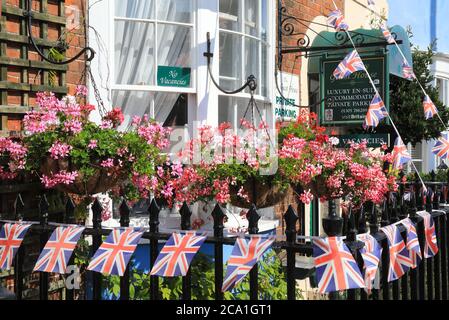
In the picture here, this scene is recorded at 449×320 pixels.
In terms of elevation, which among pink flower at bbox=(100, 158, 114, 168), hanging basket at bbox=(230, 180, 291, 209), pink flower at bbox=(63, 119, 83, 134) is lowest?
hanging basket at bbox=(230, 180, 291, 209)

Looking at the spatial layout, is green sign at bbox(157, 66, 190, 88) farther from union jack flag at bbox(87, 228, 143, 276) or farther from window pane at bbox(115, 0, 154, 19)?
union jack flag at bbox(87, 228, 143, 276)

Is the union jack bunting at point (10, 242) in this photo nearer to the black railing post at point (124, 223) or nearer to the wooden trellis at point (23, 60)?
the black railing post at point (124, 223)

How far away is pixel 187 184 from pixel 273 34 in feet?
9.03

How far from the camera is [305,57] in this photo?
6.73 meters

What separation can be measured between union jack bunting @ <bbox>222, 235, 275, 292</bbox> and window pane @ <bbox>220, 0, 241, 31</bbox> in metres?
3.00

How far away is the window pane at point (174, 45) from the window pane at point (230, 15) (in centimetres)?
45

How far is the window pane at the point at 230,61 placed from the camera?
5.12 metres

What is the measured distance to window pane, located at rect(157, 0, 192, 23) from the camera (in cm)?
464

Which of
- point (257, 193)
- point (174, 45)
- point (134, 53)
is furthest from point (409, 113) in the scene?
point (257, 193)

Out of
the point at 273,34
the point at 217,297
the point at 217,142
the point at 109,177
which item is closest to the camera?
the point at 217,297

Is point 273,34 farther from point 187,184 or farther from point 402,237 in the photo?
point 402,237

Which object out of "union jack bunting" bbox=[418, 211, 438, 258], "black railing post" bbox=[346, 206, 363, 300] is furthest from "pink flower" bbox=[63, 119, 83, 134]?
"union jack bunting" bbox=[418, 211, 438, 258]

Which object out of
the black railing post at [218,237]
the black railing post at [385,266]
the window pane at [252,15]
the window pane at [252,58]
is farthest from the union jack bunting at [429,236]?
the window pane at [252,15]
